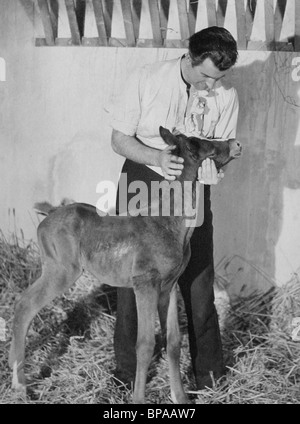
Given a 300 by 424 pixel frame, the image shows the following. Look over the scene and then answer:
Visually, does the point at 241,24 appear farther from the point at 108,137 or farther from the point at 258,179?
the point at 108,137

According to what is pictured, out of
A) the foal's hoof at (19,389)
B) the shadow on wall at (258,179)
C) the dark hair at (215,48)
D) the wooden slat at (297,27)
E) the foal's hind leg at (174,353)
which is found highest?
the wooden slat at (297,27)

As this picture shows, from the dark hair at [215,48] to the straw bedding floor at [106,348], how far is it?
190 centimetres

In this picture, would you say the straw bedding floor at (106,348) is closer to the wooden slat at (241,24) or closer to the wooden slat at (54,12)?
the wooden slat at (54,12)

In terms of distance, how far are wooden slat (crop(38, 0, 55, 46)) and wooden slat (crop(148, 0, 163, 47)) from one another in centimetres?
76

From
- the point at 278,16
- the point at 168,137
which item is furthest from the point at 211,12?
the point at 168,137

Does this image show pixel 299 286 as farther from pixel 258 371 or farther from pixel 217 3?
pixel 217 3

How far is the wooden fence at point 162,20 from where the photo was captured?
18.4 feet

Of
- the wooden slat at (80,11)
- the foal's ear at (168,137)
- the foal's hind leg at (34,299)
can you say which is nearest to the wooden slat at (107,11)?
the wooden slat at (80,11)

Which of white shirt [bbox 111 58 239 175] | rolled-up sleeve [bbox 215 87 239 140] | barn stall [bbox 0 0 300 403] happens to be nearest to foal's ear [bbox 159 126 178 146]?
white shirt [bbox 111 58 239 175]

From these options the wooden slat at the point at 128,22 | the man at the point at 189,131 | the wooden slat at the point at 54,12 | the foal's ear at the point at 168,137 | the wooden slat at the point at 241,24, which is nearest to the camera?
the foal's ear at the point at 168,137

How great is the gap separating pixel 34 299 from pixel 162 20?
241 cm

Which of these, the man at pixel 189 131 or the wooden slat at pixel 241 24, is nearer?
the man at pixel 189 131

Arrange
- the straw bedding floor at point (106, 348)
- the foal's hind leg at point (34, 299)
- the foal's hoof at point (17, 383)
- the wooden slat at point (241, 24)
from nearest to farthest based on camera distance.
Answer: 1. the foal's hind leg at point (34, 299)
2. the foal's hoof at point (17, 383)
3. the straw bedding floor at point (106, 348)
4. the wooden slat at point (241, 24)

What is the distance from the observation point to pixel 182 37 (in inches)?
223
